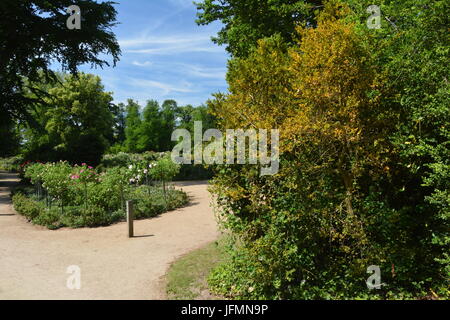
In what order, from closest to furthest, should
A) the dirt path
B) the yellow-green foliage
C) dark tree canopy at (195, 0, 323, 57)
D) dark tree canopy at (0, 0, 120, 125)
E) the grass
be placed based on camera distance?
the yellow-green foliage → the grass → the dirt path → dark tree canopy at (195, 0, 323, 57) → dark tree canopy at (0, 0, 120, 125)

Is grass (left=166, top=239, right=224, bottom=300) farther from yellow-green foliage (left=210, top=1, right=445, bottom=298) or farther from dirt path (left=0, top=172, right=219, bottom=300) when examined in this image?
yellow-green foliage (left=210, top=1, right=445, bottom=298)

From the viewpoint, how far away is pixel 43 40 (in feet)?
56.7

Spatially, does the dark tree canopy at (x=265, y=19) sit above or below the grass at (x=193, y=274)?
above

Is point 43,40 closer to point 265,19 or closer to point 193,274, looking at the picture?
point 265,19

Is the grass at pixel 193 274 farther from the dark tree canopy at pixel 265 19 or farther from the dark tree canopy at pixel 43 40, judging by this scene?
the dark tree canopy at pixel 43 40

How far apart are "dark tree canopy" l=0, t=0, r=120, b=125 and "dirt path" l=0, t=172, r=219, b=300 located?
425 inches

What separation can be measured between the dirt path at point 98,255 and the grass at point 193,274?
0.63 ft

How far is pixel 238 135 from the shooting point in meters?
4.68

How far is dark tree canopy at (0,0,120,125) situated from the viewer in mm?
16641

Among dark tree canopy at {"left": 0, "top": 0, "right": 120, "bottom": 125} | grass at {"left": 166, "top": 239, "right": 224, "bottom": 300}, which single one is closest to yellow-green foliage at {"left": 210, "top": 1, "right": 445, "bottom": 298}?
grass at {"left": 166, "top": 239, "right": 224, "bottom": 300}

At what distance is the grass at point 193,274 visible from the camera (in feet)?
15.6

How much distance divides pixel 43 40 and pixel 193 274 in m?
17.3

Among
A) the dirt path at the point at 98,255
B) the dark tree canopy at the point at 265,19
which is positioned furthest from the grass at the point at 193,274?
the dark tree canopy at the point at 265,19

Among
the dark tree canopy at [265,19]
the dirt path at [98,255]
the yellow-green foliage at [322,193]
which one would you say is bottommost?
the dirt path at [98,255]
